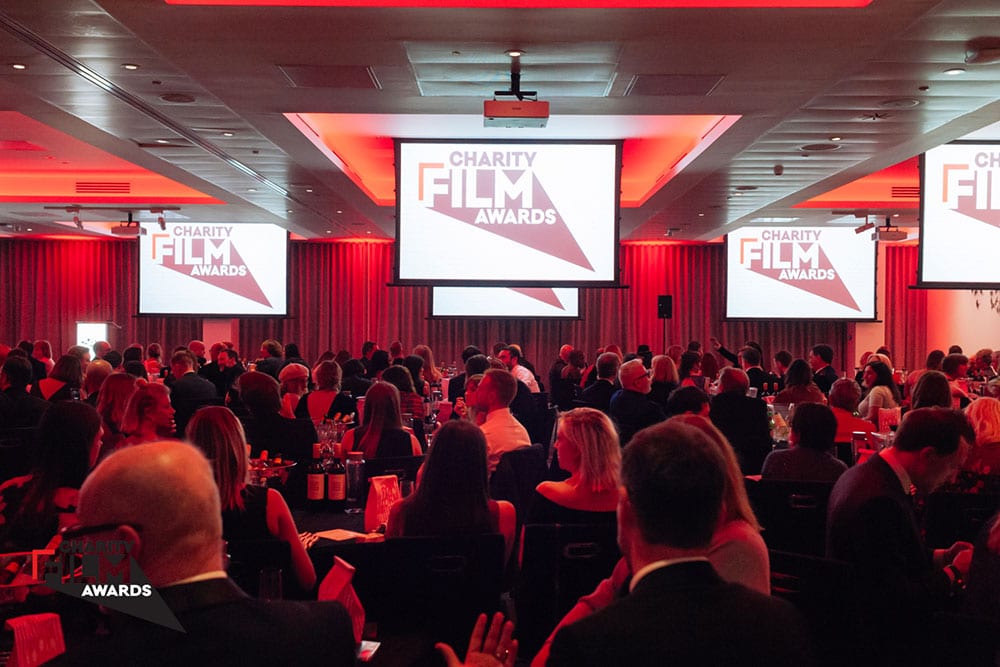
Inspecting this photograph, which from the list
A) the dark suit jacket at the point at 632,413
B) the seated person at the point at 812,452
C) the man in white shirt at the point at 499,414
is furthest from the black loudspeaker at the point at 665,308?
the seated person at the point at 812,452

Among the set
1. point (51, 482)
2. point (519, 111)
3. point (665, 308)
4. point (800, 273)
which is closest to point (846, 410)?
point (519, 111)

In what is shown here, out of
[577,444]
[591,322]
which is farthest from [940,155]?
[591,322]

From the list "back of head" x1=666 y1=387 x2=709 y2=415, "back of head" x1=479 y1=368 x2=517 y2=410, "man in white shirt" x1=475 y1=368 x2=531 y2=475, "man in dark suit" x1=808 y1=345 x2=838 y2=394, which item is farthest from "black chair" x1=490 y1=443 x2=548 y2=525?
"man in dark suit" x1=808 y1=345 x2=838 y2=394

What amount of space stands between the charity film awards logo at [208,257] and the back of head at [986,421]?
11.4 metres

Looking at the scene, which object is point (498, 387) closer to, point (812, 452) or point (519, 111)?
point (519, 111)

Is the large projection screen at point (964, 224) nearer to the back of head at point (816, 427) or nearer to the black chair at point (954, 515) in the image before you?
the back of head at point (816, 427)

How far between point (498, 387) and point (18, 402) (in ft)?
11.3

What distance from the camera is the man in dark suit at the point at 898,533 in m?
2.74

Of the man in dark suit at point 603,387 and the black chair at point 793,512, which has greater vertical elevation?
the man in dark suit at point 603,387

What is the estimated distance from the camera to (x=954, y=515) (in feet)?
11.7

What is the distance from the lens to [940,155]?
6.89m

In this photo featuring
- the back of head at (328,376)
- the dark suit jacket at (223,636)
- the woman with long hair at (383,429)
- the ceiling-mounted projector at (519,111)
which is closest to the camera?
the dark suit jacket at (223,636)

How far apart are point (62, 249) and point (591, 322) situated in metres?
9.99

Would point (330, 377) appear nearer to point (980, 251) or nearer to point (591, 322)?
point (980, 251)
